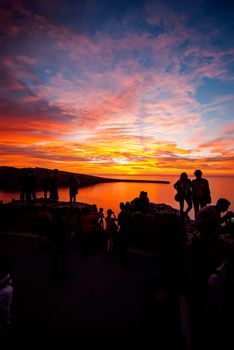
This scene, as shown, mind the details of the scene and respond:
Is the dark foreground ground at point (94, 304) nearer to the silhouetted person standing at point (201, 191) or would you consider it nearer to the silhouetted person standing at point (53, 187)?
the silhouetted person standing at point (201, 191)

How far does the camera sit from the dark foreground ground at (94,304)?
3.26m

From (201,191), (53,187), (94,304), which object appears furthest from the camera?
(53,187)

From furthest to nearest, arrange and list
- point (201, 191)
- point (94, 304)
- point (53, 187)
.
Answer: point (53, 187) < point (201, 191) < point (94, 304)

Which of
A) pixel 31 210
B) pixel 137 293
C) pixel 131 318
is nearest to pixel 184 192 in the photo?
pixel 137 293

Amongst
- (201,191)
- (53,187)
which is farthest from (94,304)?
(53,187)

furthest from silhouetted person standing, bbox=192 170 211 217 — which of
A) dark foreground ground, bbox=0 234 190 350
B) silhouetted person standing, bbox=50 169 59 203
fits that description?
silhouetted person standing, bbox=50 169 59 203

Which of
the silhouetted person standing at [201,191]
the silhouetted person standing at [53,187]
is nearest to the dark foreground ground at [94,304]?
the silhouetted person standing at [201,191]

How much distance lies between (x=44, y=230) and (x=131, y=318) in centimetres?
571

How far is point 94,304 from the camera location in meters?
5.01

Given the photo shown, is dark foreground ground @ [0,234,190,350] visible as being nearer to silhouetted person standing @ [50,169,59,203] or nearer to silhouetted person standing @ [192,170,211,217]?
silhouetted person standing @ [192,170,211,217]

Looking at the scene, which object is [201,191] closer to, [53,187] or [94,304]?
[94,304]

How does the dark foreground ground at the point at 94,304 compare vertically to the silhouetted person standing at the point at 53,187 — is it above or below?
below

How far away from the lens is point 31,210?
11.3 m

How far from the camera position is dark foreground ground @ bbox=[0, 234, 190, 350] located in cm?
326
